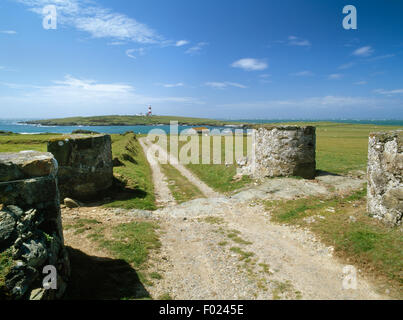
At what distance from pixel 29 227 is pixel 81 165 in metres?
9.94

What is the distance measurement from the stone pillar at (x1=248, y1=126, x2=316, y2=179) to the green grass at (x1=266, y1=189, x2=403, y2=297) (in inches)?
181

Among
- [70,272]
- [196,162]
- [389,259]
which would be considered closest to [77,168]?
[70,272]

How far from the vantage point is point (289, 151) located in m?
17.4

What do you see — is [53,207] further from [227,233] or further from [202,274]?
[227,233]

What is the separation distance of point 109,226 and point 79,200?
196 inches

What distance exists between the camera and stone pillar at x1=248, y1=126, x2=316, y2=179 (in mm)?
17359

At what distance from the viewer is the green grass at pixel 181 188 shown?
16.9 meters

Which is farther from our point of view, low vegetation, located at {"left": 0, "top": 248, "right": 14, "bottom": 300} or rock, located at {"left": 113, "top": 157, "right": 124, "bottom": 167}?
rock, located at {"left": 113, "top": 157, "right": 124, "bottom": 167}

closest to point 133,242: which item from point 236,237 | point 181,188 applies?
point 236,237
